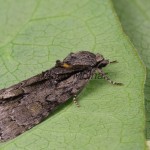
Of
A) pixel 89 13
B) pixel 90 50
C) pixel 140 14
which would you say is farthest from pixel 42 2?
pixel 140 14

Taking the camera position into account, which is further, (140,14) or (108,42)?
(140,14)

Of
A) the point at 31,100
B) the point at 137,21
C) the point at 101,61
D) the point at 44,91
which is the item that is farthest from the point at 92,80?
the point at 137,21

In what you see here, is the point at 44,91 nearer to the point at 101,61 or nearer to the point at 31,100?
the point at 31,100

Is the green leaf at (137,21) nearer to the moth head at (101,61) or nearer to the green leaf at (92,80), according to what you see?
the green leaf at (92,80)

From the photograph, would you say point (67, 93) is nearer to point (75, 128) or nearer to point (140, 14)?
point (75, 128)

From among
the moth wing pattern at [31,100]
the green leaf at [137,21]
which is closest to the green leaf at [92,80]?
the moth wing pattern at [31,100]

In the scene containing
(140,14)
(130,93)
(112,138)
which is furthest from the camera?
(140,14)

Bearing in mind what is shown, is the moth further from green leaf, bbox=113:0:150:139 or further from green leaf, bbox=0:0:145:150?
green leaf, bbox=113:0:150:139
